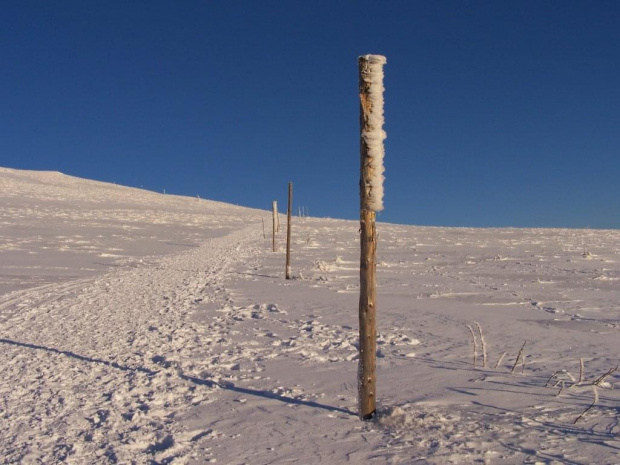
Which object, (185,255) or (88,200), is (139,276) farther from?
(88,200)

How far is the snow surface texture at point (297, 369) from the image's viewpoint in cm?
454

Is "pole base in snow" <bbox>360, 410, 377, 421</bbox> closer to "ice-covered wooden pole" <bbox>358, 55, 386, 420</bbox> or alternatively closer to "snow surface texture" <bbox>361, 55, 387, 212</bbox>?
"ice-covered wooden pole" <bbox>358, 55, 386, 420</bbox>

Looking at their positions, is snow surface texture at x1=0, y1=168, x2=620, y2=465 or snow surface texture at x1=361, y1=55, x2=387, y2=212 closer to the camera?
snow surface texture at x1=0, y1=168, x2=620, y2=465

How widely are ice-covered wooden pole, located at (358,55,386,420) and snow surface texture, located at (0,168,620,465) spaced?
39cm

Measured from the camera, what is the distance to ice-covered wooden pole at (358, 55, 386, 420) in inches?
189

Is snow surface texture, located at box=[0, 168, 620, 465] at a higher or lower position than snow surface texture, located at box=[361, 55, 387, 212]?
lower

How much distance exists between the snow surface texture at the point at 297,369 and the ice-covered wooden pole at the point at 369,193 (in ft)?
1.26

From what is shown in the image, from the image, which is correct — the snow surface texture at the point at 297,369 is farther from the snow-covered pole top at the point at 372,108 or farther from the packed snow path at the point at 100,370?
the snow-covered pole top at the point at 372,108

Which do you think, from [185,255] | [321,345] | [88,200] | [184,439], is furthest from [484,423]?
[88,200]

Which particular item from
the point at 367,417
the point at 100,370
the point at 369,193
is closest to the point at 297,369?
the point at 367,417

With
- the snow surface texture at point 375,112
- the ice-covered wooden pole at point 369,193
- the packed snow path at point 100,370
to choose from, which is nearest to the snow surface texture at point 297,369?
the packed snow path at point 100,370

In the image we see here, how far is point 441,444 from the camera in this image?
175 inches

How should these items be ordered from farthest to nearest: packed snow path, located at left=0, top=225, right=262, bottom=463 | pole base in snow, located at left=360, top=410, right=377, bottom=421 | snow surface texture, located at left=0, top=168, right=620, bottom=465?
pole base in snow, located at left=360, top=410, right=377, bottom=421 < packed snow path, located at left=0, top=225, right=262, bottom=463 < snow surface texture, located at left=0, top=168, right=620, bottom=465

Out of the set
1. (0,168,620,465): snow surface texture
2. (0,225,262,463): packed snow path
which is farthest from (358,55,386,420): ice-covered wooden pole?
(0,225,262,463): packed snow path
